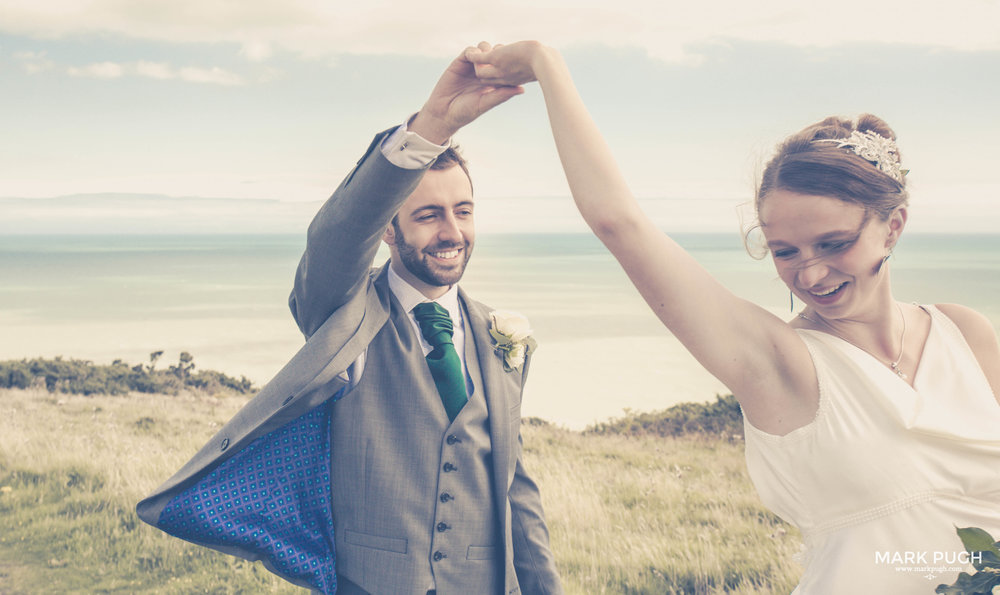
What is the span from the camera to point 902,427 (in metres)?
1.86

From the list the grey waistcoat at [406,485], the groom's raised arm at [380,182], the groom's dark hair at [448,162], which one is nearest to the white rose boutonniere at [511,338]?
the grey waistcoat at [406,485]

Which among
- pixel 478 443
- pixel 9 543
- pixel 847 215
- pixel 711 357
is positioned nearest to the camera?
pixel 711 357

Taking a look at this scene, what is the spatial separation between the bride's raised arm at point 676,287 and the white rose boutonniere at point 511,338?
1.15 metres

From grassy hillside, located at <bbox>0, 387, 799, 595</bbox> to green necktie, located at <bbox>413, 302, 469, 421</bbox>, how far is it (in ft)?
9.03

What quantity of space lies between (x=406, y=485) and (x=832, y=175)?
1690mm

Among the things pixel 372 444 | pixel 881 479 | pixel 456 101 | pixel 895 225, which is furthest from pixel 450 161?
pixel 881 479

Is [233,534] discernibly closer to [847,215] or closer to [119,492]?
[847,215]

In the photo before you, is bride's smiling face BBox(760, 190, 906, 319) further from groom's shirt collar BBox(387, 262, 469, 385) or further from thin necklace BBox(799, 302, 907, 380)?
groom's shirt collar BBox(387, 262, 469, 385)

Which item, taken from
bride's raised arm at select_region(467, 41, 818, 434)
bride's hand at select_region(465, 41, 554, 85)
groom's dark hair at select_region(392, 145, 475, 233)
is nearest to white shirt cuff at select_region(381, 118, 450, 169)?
bride's hand at select_region(465, 41, 554, 85)

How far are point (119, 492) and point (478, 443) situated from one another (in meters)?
4.99

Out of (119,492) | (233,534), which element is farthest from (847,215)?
(119,492)

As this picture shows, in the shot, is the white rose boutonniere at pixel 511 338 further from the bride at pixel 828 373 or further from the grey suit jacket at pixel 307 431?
the bride at pixel 828 373

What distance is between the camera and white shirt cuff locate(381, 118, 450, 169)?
7.22ft

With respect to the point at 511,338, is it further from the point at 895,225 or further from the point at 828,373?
the point at 895,225
